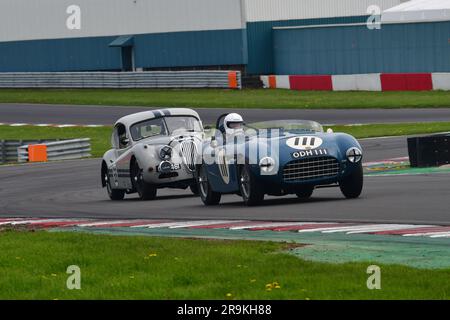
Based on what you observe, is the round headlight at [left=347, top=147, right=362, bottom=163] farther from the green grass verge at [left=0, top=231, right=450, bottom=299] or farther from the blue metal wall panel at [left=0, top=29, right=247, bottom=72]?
the blue metal wall panel at [left=0, top=29, right=247, bottom=72]

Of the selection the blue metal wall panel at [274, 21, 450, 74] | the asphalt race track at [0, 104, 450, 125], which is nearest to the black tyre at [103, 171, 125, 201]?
the asphalt race track at [0, 104, 450, 125]

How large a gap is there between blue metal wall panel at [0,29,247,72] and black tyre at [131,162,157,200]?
3326 centimetres

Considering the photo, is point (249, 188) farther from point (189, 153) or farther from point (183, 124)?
point (183, 124)

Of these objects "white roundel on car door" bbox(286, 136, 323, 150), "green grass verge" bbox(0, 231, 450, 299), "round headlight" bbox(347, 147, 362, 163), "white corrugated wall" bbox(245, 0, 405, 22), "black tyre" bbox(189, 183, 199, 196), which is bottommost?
"green grass verge" bbox(0, 231, 450, 299)

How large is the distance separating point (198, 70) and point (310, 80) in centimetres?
758

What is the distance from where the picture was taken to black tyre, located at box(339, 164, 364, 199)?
51.5 feet

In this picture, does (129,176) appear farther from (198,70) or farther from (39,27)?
(39,27)

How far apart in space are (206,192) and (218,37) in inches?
1451

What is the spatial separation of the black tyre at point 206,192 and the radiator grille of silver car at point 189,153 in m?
1.49

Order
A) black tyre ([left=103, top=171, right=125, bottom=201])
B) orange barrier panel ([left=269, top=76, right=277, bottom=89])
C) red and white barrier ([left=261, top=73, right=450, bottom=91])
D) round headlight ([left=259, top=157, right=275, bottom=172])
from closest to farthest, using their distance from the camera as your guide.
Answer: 1. round headlight ([left=259, top=157, right=275, bottom=172])
2. black tyre ([left=103, top=171, right=125, bottom=201])
3. red and white barrier ([left=261, top=73, right=450, bottom=91])
4. orange barrier panel ([left=269, top=76, right=277, bottom=89])

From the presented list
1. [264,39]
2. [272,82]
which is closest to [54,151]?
[272,82]

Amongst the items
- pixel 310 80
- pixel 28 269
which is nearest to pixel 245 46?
pixel 310 80

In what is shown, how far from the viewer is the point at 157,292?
343 inches

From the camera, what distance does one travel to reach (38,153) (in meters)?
33.3
